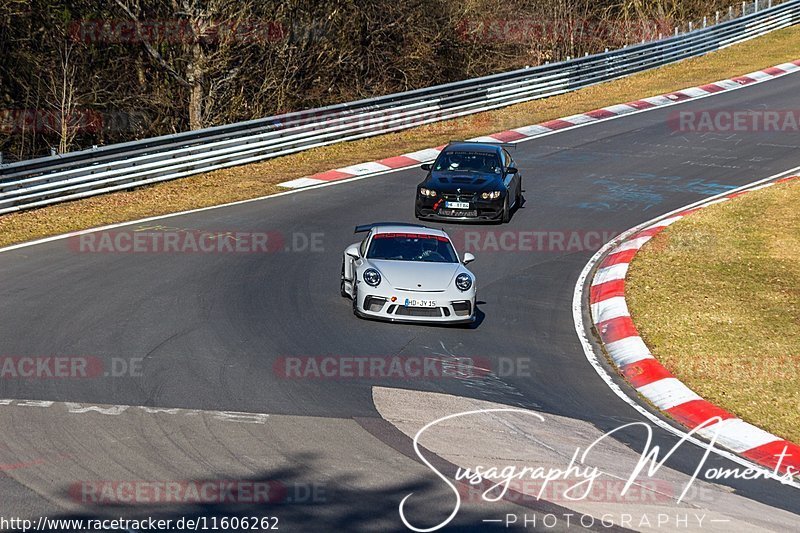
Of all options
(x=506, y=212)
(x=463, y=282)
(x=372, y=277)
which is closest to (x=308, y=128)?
(x=506, y=212)

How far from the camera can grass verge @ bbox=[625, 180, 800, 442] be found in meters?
11.8

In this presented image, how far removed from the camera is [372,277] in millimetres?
13875

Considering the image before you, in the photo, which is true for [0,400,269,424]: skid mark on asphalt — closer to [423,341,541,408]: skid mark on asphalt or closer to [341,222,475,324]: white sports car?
[423,341,541,408]: skid mark on asphalt

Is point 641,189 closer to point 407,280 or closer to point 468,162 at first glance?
point 468,162

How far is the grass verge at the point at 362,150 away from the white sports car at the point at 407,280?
660cm

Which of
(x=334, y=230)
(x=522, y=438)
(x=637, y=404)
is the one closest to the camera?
(x=522, y=438)

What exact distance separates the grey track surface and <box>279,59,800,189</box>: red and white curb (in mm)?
951

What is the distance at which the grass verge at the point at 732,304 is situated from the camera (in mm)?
11766

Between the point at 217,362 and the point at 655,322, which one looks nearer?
the point at 217,362

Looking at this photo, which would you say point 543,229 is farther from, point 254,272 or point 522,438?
point 522,438

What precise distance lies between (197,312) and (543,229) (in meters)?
8.17

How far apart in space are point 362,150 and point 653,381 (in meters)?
15.7

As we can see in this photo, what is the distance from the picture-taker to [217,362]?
1159 cm

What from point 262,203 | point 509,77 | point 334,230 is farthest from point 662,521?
point 509,77
